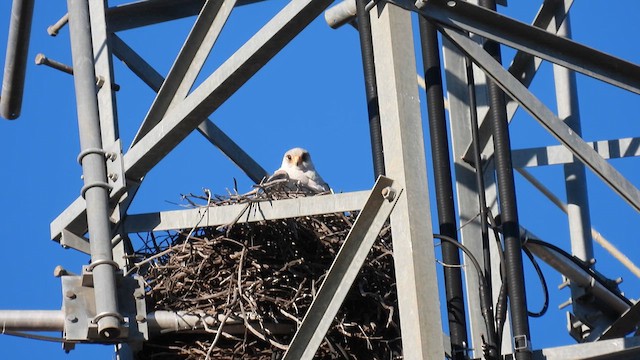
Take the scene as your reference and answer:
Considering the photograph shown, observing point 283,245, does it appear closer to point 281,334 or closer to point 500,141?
point 281,334

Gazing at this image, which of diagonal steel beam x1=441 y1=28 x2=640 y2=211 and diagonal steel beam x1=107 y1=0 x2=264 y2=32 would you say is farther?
diagonal steel beam x1=107 y1=0 x2=264 y2=32

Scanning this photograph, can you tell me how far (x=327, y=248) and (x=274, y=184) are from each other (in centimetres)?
66

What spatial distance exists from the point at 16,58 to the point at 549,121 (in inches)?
94.7

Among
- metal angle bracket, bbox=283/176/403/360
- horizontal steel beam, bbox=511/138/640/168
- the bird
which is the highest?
the bird

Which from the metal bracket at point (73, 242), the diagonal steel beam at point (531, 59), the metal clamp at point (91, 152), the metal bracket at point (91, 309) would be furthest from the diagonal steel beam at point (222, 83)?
the diagonal steel beam at point (531, 59)

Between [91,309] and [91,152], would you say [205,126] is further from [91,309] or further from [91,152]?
[91,309]

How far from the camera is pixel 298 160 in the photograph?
9.93 meters

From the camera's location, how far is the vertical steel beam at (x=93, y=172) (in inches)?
236

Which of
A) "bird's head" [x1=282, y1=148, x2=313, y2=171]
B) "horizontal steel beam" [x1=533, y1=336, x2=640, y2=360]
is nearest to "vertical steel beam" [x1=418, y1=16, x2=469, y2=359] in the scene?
"horizontal steel beam" [x1=533, y1=336, x2=640, y2=360]

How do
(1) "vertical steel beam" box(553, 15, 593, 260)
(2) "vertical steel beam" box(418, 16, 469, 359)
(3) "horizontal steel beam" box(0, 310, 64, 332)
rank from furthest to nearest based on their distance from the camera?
(1) "vertical steel beam" box(553, 15, 593, 260) → (2) "vertical steel beam" box(418, 16, 469, 359) → (3) "horizontal steel beam" box(0, 310, 64, 332)

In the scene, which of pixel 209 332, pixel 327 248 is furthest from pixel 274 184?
pixel 209 332

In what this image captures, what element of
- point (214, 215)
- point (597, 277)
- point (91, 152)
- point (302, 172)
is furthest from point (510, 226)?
point (302, 172)

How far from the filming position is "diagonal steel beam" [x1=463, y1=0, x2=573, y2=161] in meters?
7.20

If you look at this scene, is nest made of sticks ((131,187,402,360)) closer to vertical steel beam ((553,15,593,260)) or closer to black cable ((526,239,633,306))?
black cable ((526,239,633,306))
